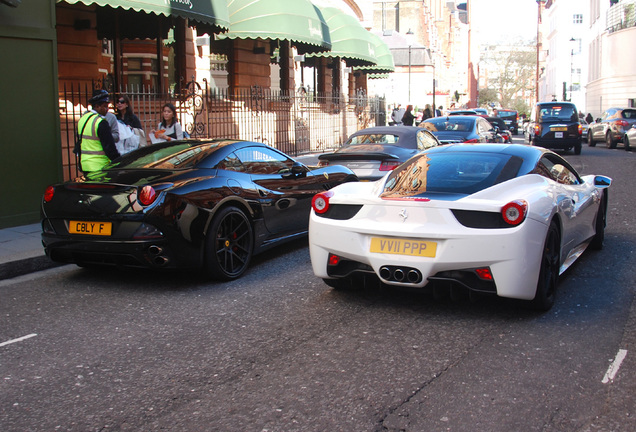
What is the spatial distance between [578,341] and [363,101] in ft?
74.3

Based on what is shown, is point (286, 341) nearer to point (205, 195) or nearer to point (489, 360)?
point (489, 360)

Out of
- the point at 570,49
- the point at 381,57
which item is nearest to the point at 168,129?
the point at 381,57

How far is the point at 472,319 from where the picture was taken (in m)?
5.09

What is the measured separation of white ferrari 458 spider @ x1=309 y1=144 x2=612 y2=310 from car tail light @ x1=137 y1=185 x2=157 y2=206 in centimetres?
149

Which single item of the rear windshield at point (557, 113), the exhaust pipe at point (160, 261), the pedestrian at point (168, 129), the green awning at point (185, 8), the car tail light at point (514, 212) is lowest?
the exhaust pipe at point (160, 261)

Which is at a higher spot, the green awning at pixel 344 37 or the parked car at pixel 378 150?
the green awning at pixel 344 37

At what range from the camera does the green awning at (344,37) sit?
24328mm

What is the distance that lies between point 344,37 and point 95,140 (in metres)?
17.6

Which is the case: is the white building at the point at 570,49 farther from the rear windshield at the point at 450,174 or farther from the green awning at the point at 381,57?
the rear windshield at the point at 450,174

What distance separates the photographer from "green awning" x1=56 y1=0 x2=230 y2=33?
1223 cm

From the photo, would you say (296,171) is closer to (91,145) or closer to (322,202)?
(322,202)

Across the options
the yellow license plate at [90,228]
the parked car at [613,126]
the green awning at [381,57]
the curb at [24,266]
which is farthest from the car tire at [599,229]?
the green awning at [381,57]

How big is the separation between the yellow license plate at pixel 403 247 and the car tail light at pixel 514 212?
54cm

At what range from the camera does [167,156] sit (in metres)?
7.06
